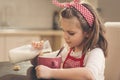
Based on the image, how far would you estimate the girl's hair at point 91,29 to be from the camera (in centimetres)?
98

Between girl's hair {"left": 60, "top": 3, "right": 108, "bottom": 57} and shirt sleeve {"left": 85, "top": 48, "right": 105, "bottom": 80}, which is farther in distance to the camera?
girl's hair {"left": 60, "top": 3, "right": 108, "bottom": 57}

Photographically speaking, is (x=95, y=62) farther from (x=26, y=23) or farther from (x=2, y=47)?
(x=26, y=23)

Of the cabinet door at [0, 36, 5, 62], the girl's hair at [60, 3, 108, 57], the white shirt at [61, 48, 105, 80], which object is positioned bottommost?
the cabinet door at [0, 36, 5, 62]

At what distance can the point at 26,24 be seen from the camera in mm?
3855

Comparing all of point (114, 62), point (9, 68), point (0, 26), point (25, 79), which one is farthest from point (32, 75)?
point (0, 26)

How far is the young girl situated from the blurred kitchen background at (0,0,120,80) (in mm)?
2293

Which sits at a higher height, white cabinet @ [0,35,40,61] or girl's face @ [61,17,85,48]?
girl's face @ [61,17,85,48]

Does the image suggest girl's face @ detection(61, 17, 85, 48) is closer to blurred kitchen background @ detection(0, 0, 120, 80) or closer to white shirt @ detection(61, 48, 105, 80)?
white shirt @ detection(61, 48, 105, 80)

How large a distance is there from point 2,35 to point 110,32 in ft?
7.13

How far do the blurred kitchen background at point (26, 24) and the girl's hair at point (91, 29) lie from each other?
2.32 metres

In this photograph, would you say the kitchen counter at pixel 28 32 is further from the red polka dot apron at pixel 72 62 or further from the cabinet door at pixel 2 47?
the red polka dot apron at pixel 72 62

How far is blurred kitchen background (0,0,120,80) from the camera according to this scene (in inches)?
130

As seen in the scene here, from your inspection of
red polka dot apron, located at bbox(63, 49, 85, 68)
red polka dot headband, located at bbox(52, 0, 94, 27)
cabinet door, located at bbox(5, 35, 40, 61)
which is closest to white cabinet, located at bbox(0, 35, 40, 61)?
cabinet door, located at bbox(5, 35, 40, 61)

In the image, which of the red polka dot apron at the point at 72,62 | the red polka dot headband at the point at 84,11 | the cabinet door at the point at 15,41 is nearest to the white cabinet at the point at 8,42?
the cabinet door at the point at 15,41
